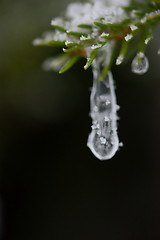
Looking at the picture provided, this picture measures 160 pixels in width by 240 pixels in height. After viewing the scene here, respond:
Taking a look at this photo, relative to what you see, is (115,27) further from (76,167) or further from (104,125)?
(76,167)

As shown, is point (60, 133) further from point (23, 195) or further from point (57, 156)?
point (23, 195)

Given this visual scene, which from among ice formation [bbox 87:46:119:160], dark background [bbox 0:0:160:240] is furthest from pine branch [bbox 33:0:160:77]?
dark background [bbox 0:0:160:240]

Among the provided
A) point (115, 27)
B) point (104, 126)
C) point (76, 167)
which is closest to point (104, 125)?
point (104, 126)


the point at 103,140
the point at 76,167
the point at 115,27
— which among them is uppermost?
the point at 76,167

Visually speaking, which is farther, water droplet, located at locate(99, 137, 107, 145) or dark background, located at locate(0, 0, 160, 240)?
dark background, located at locate(0, 0, 160, 240)

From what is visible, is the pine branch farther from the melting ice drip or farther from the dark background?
the dark background

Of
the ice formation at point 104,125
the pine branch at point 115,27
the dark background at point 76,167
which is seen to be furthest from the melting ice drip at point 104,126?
the dark background at point 76,167
